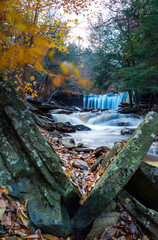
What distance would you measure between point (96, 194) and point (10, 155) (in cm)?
114

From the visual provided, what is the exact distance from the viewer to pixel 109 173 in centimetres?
197

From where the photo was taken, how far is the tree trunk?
1729mm

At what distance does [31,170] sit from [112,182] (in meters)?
1.01

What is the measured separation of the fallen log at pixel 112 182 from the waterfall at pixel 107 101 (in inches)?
799

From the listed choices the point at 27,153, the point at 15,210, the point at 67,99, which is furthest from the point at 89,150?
the point at 67,99

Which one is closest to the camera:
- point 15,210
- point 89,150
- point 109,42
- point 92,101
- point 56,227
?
point 15,210

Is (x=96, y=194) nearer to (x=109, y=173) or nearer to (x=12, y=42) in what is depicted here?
(x=109, y=173)

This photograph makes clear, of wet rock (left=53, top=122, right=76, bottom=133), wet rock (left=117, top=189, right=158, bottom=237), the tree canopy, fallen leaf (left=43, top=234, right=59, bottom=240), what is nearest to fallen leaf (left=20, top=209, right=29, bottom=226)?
fallen leaf (left=43, top=234, right=59, bottom=240)

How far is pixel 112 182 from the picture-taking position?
190 centimetres

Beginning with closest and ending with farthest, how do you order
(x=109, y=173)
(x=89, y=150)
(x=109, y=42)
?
(x=109, y=173)
(x=89, y=150)
(x=109, y=42)

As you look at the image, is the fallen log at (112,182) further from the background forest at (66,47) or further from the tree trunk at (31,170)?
the background forest at (66,47)

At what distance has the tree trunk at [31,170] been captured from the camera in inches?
68.1

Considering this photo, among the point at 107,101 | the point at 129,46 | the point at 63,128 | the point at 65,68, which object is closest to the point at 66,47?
the point at 63,128

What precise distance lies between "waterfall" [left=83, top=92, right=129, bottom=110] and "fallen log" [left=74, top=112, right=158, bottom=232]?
66.6ft
